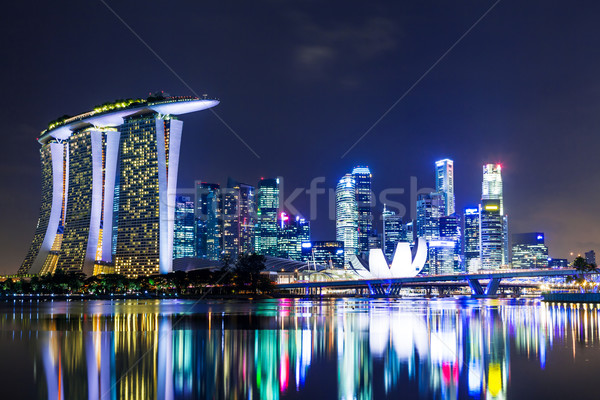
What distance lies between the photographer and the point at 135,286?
139875mm

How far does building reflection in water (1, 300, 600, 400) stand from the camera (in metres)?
18.4

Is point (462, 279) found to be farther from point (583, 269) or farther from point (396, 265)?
point (583, 269)

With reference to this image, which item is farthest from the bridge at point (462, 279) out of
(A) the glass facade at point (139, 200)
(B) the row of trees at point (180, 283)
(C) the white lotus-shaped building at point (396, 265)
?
(A) the glass facade at point (139, 200)

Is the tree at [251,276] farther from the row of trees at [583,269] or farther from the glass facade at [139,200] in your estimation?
the row of trees at [583,269]

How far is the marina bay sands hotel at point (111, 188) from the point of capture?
5669 inches

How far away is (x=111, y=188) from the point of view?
15388 centimetres

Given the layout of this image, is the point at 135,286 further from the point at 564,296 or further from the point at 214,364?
the point at 214,364

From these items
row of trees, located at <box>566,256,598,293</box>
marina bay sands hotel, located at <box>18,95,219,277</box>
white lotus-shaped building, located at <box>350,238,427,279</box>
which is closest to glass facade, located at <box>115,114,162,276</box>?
marina bay sands hotel, located at <box>18,95,219,277</box>

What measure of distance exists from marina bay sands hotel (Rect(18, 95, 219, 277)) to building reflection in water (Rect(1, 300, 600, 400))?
351 feet

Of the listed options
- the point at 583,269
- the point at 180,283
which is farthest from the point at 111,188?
the point at 583,269

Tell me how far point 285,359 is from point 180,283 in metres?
117

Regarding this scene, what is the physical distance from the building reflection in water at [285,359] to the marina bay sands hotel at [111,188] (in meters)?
107

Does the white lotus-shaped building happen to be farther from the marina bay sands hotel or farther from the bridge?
the marina bay sands hotel

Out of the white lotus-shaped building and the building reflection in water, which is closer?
the building reflection in water
